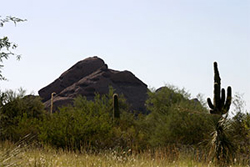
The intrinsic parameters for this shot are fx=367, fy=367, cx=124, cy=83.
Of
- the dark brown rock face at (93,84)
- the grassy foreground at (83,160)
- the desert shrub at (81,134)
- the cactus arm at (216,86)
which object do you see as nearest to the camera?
the grassy foreground at (83,160)

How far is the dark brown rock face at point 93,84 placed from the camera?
66875 mm

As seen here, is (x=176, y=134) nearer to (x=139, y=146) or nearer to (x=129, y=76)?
(x=139, y=146)

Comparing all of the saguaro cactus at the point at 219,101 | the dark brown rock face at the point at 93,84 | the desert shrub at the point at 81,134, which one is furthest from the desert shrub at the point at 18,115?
the dark brown rock face at the point at 93,84

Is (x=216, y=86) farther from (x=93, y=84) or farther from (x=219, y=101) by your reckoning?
(x=93, y=84)

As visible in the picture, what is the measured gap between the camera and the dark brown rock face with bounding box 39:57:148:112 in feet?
219

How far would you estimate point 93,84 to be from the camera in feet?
221

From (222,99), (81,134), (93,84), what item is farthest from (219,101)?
(93,84)

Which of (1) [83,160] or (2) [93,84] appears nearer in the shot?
(1) [83,160]

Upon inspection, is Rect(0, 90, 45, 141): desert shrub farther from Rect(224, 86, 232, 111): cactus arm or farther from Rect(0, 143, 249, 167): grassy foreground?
Rect(224, 86, 232, 111): cactus arm

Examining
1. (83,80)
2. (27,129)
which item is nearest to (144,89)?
(83,80)

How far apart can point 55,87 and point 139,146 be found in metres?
60.5

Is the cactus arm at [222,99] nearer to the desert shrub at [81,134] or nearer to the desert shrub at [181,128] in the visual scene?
the desert shrub at [181,128]

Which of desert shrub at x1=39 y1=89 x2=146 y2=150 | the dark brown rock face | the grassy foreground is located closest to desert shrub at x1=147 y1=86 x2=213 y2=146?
desert shrub at x1=39 y1=89 x2=146 y2=150

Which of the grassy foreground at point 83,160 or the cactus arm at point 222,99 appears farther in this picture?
the cactus arm at point 222,99
